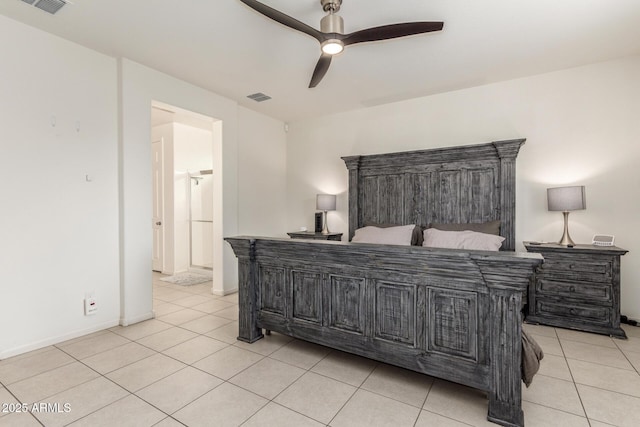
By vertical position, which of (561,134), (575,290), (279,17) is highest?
(279,17)

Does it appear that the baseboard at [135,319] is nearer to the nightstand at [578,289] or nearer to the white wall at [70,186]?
the white wall at [70,186]

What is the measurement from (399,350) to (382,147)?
333 centimetres

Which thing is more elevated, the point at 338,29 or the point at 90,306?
the point at 338,29

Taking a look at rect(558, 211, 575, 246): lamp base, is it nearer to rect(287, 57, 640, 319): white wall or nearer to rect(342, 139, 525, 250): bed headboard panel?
rect(287, 57, 640, 319): white wall

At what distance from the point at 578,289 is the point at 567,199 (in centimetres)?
95

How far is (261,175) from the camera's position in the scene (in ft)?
17.1

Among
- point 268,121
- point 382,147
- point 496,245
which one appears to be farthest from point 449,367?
point 268,121

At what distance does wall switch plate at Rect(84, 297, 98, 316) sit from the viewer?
10.1ft

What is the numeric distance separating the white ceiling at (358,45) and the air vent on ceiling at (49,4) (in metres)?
0.05

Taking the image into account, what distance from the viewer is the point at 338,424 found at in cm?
176

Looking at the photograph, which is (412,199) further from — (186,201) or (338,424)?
(186,201)

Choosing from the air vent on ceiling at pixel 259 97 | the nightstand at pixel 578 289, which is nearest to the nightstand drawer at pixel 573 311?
the nightstand at pixel 578 289

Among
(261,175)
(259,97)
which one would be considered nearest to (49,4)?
(259,97)

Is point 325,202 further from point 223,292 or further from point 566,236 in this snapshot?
point 566,236
